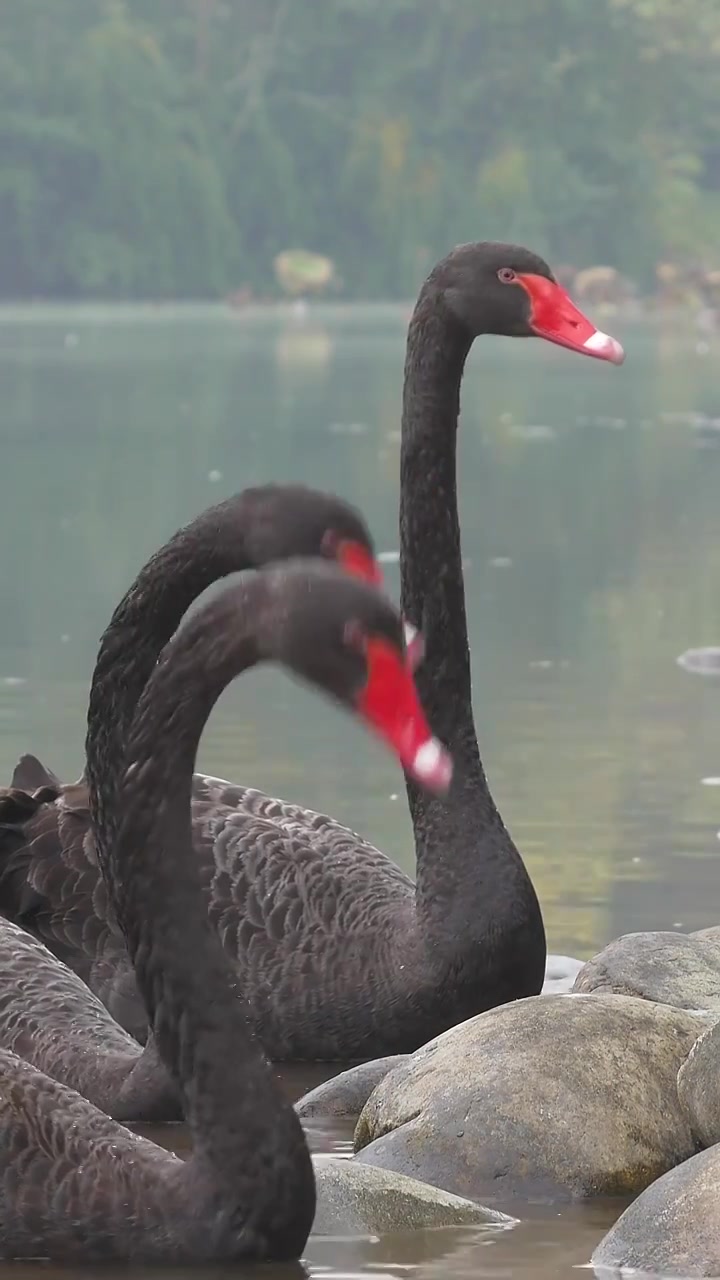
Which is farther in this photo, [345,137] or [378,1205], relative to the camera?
[345,137]

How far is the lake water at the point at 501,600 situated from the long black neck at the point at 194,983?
0.16 m

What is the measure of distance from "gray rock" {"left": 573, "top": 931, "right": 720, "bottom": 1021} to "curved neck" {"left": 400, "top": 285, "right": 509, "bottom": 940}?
0.26m

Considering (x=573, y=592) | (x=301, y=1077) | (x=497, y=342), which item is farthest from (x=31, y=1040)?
(x=497, y=342)

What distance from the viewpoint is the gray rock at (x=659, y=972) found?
4.90m

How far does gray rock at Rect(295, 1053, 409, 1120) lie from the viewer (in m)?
4.70

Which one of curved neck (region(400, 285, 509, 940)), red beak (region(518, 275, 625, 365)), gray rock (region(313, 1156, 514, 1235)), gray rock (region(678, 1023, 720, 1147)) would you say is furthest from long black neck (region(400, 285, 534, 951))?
gray rock (region(313, 1156, 514, 1235))

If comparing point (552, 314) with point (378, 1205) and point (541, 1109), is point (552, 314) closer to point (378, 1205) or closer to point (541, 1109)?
point (541, 1109)

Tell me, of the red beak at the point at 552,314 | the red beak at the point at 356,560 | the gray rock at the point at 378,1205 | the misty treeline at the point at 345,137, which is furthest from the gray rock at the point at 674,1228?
the misty treeline at the point at 345,137

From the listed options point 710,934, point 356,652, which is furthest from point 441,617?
point 356,652

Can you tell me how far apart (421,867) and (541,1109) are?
3.36 feet

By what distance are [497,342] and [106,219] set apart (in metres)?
12.9

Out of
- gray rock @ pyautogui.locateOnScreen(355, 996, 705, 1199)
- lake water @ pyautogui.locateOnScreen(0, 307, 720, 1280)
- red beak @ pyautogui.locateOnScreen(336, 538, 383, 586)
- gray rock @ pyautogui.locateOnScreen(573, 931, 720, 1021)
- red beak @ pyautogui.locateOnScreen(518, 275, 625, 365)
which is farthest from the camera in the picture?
lake water @ pyautogui.locateOnScreen(0, 307, 720, 1280)

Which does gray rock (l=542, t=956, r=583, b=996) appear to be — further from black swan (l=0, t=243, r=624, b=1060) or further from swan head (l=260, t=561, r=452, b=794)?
swan head (l=260, t=561, r=452, b=794)

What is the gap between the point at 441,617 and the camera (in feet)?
17.4
